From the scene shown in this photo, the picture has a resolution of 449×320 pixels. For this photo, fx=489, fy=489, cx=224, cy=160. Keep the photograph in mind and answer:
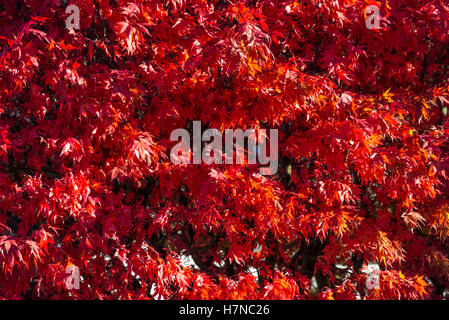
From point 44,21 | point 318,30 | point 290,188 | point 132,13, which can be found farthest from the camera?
point 290,188

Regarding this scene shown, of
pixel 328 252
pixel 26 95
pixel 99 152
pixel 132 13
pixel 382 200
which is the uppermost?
pixel 132 13

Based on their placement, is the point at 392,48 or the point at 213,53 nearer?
the point at 213,53

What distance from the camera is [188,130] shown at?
181 inches

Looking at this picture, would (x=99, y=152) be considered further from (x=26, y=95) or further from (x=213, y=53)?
(x=213, y=53)

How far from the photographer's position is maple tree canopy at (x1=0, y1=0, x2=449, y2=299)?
4.00 meters

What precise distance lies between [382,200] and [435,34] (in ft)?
5.84

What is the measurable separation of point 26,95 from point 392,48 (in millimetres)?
3624

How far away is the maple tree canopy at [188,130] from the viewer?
400cm

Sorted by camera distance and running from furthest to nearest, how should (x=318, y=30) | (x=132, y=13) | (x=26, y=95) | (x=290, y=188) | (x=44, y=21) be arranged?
1. (x=290, y=188)
2. (x=318, y=30)
3. (x=26, y=95)
4. (x=44, y=21)
5. (x=132, y=13)

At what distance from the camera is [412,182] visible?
171 inches

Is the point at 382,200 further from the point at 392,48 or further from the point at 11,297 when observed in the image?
the point at 11,297

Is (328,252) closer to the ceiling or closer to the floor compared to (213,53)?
closer to the floor

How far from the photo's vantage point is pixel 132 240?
15.1 feet
